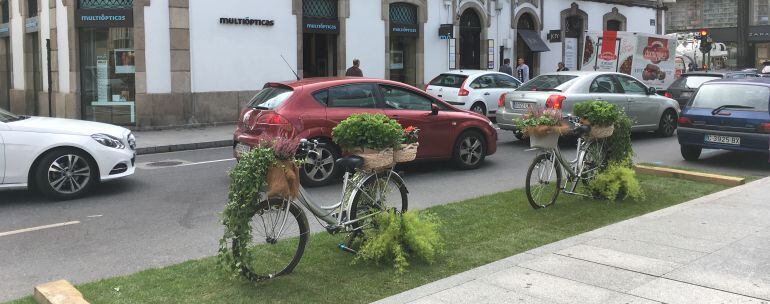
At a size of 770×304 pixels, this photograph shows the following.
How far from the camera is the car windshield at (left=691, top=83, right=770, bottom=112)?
1088 cm

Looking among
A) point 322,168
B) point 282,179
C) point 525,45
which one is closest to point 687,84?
point 525,45

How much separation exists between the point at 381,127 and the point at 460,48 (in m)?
19.8

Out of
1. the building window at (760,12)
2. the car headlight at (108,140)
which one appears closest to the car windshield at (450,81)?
the car headlight at (108,140)

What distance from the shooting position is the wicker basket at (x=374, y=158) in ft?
17.3

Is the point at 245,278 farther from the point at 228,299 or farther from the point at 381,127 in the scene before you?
the point at 381,127

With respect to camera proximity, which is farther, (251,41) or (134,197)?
(251,41)

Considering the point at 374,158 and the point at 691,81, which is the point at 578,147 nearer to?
the point at 374,158

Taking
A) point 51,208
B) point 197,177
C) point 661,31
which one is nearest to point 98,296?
point 51,208

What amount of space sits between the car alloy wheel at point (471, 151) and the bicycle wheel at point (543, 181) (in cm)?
332

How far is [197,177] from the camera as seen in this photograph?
1029cm

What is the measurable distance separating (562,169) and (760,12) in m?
55.8

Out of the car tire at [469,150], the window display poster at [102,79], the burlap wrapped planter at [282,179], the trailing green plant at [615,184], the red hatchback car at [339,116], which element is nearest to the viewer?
the burlap wrapped planter at [282,179]

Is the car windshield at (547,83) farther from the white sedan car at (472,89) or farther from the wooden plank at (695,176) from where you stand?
the white sedan car at (472,89)

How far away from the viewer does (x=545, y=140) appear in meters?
7.13
